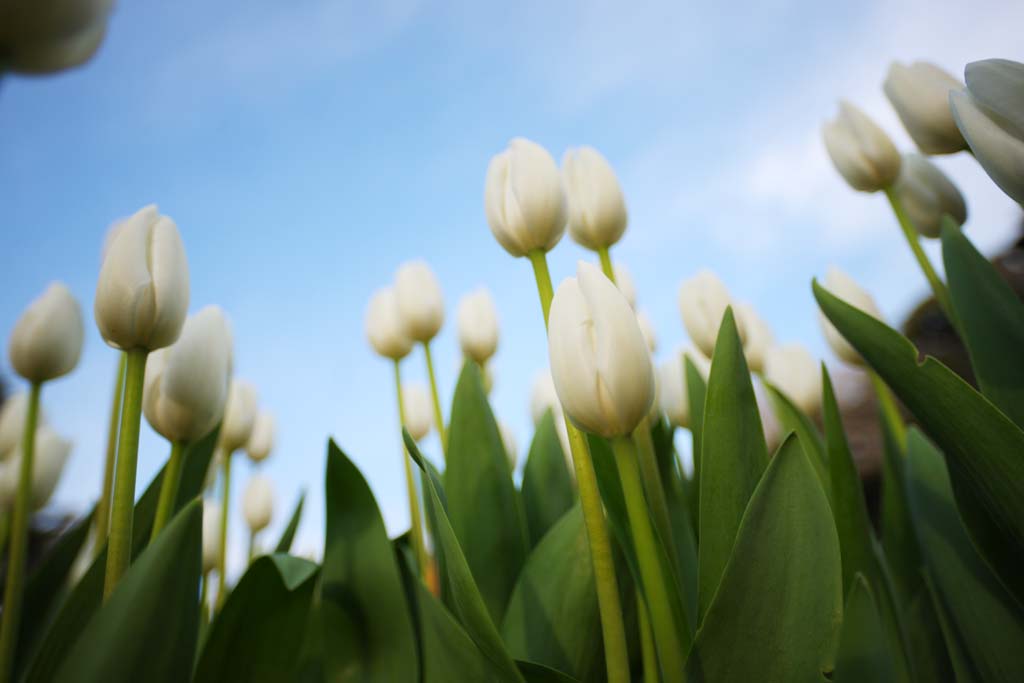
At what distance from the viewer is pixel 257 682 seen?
50cm

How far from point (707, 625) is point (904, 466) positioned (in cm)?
50

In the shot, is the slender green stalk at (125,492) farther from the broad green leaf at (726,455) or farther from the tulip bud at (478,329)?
the tulip bud at (478,329)

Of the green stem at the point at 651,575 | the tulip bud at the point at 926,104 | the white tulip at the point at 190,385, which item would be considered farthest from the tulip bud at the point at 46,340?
the tulip bud at the point at 926,104

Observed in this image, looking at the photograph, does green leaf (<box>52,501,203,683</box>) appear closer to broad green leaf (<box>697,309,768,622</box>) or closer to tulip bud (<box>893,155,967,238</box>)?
broad green leaf (<box>697,309,768,622</box>)

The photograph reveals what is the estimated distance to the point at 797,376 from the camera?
1.08 metres

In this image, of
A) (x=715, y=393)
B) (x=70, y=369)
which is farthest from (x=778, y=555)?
(x=70, y=369)

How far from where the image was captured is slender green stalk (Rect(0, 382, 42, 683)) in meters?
0.56

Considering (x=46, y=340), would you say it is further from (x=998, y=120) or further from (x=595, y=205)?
(x=998, y=120)

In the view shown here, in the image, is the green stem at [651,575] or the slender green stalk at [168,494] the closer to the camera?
the green stem at [651,575]

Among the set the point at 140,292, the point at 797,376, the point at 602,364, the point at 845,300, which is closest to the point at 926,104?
the point at 845,300

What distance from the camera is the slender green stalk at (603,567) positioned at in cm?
44

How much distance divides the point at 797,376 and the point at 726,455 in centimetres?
60

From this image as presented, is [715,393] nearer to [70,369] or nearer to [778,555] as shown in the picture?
[778,555]

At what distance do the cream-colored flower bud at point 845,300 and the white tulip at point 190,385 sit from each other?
698 mm
